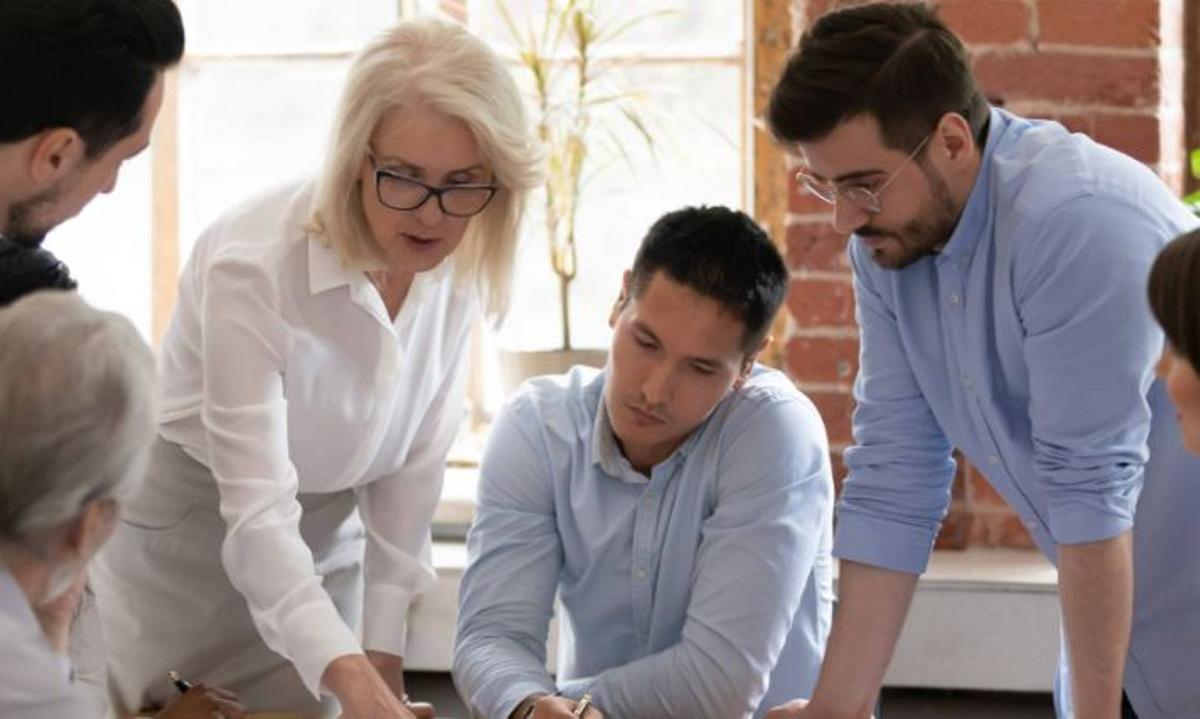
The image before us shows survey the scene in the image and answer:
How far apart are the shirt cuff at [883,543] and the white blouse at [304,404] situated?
1.76ft

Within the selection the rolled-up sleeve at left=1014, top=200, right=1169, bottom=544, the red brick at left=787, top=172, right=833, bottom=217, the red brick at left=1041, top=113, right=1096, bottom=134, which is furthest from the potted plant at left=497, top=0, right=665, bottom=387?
the rolled-up sleeve at left=1014, top=200, right=1169, bottom=544

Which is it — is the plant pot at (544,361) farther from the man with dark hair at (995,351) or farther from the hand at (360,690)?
the hand at (360,690)

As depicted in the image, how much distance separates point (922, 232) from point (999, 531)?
1.60 m

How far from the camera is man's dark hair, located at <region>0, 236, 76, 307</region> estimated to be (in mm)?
1883

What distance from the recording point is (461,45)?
2182mm

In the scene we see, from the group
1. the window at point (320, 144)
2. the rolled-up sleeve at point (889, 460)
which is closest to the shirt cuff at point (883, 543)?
the rolled-up sleeve at point (889, 460)

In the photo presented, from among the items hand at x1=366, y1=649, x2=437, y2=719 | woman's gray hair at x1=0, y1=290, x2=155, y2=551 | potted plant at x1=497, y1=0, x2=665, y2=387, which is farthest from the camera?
potted plant at x1=497, y1=0, x2=665, y2=387

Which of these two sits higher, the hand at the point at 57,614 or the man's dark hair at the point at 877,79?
the man's dark hair at the point at 877,79

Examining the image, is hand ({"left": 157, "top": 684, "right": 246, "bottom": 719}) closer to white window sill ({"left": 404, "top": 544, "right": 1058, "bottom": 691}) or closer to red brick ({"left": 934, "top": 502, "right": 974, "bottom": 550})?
white window sill ({"left": 404, "top": 544, "right": 1058, "bottom": 691})

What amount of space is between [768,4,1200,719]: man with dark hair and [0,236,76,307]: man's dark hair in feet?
2.40

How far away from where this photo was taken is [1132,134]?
10.8 ft

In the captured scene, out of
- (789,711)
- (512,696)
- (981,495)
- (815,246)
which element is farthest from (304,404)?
(981,495)

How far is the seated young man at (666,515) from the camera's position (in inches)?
86.3

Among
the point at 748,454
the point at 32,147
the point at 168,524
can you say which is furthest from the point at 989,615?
the point at 32,147
